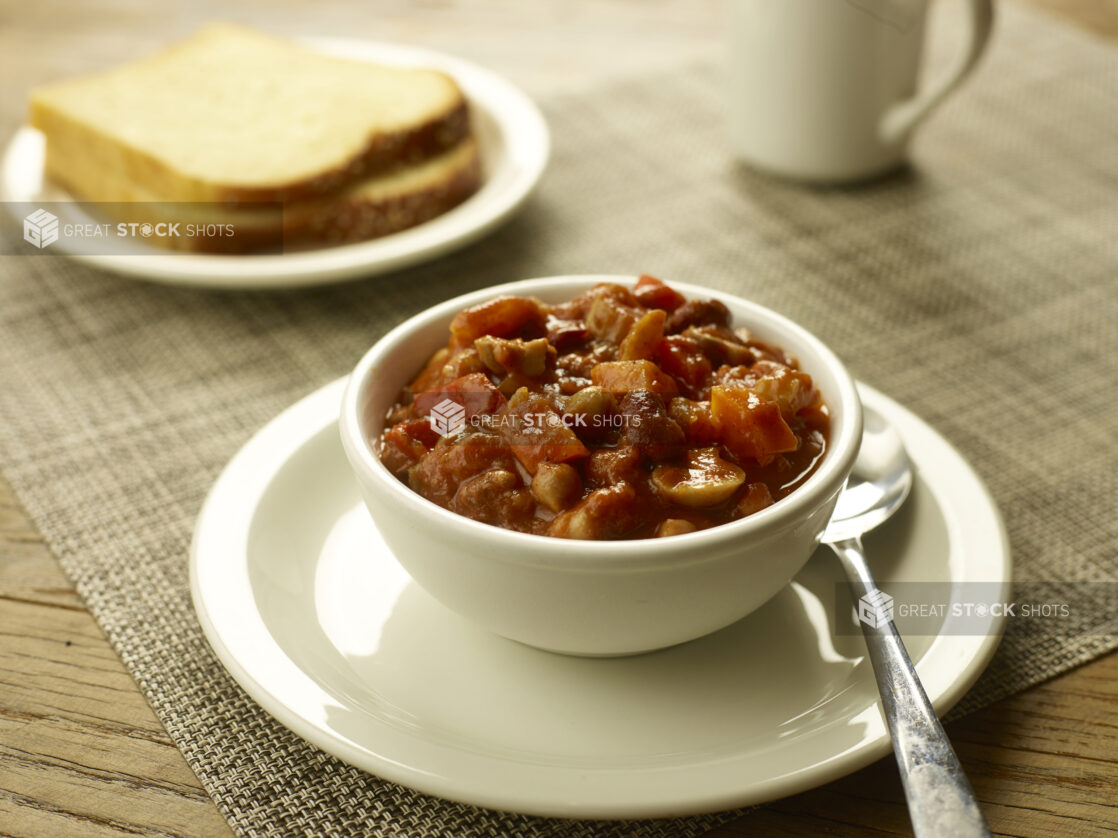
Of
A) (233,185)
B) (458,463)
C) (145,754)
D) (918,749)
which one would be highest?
(458,463)

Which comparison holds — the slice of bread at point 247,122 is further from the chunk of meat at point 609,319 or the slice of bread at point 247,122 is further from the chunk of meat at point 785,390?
the chunk of meat at point 785,390

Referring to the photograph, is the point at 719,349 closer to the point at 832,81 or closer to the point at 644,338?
the point at 644,338

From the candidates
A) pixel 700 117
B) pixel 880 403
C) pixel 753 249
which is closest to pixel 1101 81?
pixel 700 117

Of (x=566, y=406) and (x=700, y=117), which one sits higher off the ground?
(x=566, y=406)

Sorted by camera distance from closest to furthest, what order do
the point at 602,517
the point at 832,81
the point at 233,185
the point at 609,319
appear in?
the point at 602,517 < the point at 609,319 < the point at 233,185 < the point at 832,81

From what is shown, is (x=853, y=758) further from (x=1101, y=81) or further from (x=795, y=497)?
(x=1101, y=81)

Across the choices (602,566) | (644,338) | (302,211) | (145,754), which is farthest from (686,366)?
(302,211)

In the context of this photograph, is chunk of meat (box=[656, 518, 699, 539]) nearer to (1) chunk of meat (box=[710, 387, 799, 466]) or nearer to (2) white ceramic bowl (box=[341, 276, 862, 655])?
(2) white ceramic bowl (box=[341, 276, 862, 655])
